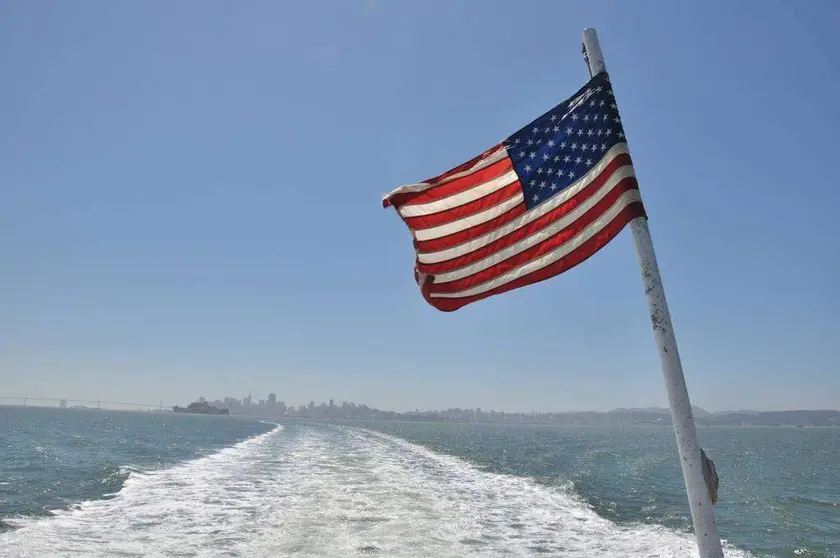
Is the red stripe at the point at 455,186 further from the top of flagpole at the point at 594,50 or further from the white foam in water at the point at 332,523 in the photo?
→ the white foam in water at the point at 332,523

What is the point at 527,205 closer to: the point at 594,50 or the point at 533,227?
the point at 533,227

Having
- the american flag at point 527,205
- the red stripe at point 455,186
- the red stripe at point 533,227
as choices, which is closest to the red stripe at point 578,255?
the american flag at point 527,205

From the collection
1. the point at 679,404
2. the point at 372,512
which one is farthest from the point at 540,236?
the point at 372,512

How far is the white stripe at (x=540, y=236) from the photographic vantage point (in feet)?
17.3

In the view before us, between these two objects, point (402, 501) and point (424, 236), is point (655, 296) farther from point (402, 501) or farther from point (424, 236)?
point (402, 501)

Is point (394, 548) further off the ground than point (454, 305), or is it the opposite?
point (454, 305)

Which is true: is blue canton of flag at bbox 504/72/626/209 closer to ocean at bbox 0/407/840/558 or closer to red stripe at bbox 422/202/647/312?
red stripe at bbox 422/202/647/312

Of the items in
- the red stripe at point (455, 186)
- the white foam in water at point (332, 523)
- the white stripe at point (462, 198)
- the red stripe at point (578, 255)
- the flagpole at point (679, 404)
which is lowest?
the white foam in water at point (332, 523)

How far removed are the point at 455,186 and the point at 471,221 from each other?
412 millimetres

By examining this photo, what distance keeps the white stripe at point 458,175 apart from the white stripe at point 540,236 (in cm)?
88

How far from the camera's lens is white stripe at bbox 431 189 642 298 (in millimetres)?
5172

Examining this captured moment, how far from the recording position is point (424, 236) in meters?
6.49

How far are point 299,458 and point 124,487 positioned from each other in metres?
12.3

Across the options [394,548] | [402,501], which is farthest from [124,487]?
[394,548]
